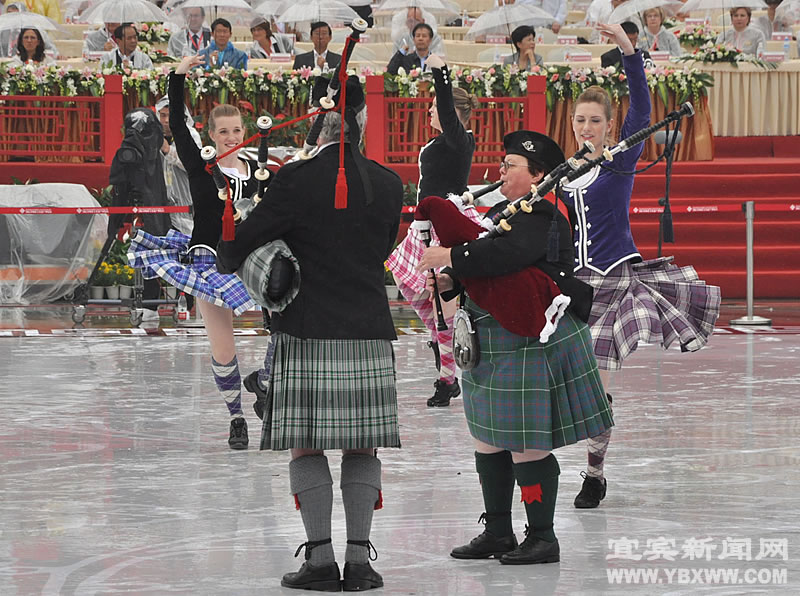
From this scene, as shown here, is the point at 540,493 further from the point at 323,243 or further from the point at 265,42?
the point at 265,42

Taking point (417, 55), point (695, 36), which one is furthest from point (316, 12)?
point (695, 36)

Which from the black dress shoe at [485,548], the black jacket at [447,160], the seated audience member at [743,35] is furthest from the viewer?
the seated audience member at [743,35]

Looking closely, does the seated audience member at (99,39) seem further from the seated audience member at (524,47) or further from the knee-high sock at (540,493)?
the knee-high sock at (540,493)

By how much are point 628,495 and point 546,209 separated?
1.66 metres

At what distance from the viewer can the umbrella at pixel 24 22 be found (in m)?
20.4

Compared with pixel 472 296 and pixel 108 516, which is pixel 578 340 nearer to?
pixel 472 296

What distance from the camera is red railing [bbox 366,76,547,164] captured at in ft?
58.0

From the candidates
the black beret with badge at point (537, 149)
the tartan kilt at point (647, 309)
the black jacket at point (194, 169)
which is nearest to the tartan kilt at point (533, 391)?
the black beret with badge at point (537, 149)

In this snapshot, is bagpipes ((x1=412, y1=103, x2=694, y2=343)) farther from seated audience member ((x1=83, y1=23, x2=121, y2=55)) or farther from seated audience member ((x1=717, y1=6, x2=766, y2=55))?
seated audience member ((x1=83, y1=23, x2=121, y2=55))

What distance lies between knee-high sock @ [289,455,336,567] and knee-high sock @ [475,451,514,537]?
2.15 ft

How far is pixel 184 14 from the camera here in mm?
21281

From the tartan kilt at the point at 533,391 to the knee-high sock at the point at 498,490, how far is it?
0.38ft

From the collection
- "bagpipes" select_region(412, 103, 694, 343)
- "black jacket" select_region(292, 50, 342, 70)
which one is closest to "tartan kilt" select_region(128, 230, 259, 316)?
"bagpipes" select_region(412, 103, 694, 343)

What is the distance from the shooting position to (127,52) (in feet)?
64.8
